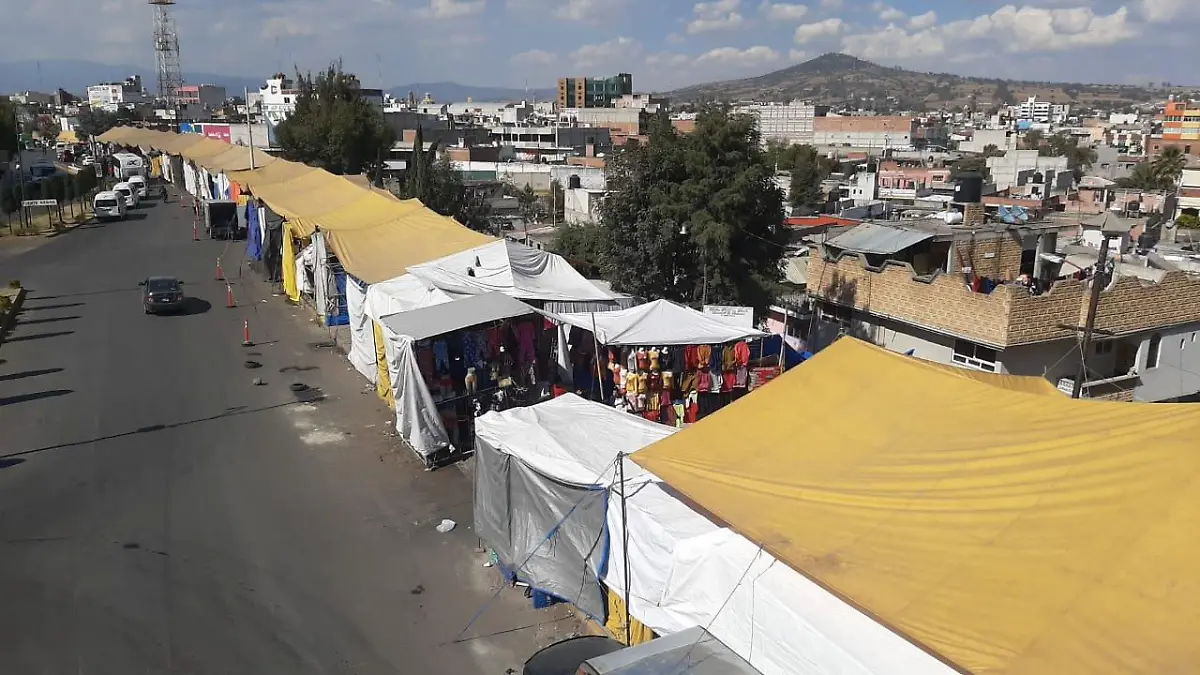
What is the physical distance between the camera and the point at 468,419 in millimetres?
13016

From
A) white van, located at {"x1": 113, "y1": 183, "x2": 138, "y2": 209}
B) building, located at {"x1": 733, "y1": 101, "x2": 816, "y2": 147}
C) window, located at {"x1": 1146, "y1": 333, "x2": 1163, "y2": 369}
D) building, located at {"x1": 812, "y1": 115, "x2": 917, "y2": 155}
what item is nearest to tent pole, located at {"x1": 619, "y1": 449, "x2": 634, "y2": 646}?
window, located at {"x1": 1146, "y1": 333, "x2": 1163, "y2": 369}

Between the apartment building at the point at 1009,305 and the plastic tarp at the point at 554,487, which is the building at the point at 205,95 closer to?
the apartment building at the point at 1009,305

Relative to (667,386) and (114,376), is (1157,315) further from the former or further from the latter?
(114,376)

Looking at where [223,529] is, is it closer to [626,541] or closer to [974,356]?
[626,541]

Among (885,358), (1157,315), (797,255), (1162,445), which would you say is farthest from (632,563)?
(797,255)

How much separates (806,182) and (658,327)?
5230 cm

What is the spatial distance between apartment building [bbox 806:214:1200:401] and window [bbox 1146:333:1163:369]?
0.07 feet

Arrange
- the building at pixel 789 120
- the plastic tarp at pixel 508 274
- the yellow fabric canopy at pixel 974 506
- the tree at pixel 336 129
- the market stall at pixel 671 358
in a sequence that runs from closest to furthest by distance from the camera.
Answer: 1. the yellow fabric canopy at pixel 974 506
2. the market stall at pixel 671 358
3. the plastic tarp at pixel 508 274
4. the tree at pixel 336 129
5. the building at pixel 789 120

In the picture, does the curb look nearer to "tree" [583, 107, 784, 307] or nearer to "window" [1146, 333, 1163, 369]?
"tree" [583, 107, 784, 307]

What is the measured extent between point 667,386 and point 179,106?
122581mm

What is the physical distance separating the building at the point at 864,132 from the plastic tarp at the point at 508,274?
417 ft

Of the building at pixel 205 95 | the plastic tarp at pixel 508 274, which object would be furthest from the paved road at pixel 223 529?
the building at pixel 205 95

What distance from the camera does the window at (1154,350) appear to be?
15.9 m

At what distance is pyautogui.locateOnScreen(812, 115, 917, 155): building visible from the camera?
457 feet
